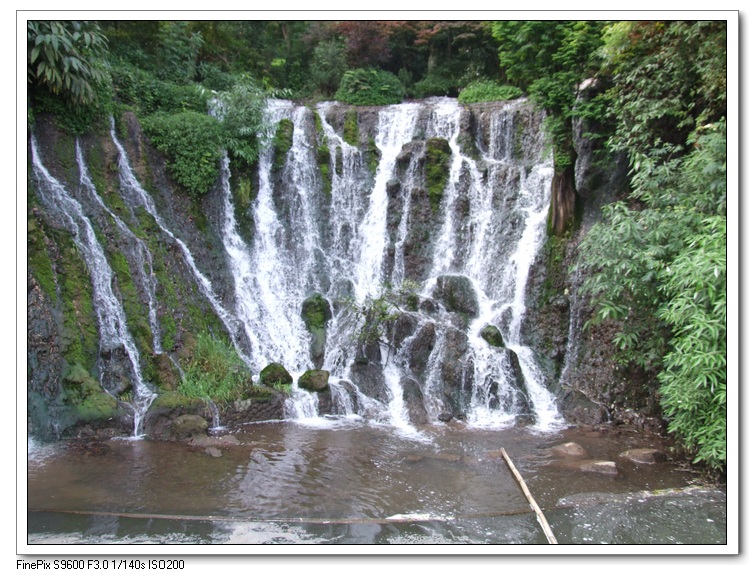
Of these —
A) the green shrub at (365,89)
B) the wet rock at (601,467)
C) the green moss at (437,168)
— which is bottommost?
the wet rock at (601,467)

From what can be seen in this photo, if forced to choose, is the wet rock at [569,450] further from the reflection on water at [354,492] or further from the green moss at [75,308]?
the green moss at [75,308]

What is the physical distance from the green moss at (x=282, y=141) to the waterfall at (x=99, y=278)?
5460 mm

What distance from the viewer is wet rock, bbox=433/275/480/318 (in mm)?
12008

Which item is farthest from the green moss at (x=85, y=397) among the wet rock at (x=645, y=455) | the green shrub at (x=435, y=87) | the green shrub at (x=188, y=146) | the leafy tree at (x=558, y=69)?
the green shrub at (x=435, y=87)

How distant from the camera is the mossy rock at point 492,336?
10922 millimetres

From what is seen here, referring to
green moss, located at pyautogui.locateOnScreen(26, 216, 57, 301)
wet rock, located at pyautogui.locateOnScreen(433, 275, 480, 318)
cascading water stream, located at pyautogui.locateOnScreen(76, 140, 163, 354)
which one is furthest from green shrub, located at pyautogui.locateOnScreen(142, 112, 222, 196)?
wet rock, located at pyautogui.locateOnScreen(433, 275, 480, 318)

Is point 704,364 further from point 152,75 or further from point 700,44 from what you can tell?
point 152,75

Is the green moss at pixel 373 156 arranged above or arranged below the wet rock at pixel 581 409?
above

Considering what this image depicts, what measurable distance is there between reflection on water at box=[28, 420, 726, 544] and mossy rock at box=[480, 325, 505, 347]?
2356 mm

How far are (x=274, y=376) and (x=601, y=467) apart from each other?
597cm

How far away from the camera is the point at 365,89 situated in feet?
61.0

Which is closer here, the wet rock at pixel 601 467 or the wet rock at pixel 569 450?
the wet rock at pixel 601 467

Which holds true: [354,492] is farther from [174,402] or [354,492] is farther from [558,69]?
[558,69]
